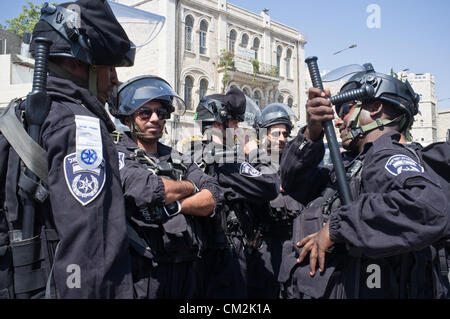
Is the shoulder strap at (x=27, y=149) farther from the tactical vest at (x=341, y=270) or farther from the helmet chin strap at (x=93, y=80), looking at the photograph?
the tactical vest at (x=341, y=270)

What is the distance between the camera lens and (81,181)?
1.57 meters

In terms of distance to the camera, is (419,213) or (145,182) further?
(145,182)

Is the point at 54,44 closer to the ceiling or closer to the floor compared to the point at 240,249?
closer to the ceiling

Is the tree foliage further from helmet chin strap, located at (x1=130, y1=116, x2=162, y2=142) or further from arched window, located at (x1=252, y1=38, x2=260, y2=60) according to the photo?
helmet chin strap, located at (x1=130, y1=116, x2=162, y2=142)

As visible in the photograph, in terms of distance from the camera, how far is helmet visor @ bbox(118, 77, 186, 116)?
294 cm

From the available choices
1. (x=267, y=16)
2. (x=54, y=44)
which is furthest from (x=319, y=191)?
(x=267, y=16)

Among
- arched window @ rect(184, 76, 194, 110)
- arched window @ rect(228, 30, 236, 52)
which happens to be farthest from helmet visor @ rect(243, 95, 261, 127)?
arched window @ rect(228, 30, 236, 52)

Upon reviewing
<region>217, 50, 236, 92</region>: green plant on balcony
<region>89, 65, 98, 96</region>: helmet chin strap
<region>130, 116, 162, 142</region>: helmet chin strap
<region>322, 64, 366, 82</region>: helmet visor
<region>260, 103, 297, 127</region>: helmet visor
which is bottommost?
<region>130, 116, 162, 142</region>: helmet chin strap

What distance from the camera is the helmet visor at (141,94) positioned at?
9.65ft

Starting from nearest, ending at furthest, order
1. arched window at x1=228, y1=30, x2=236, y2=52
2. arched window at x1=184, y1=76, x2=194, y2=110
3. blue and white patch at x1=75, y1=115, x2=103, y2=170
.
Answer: blue and white patch at x1=75, y1=115, x2=103, y2=170
arched window at x1=184, y1=76, x2=194, y2=110
arched window at x1=228, y1=30, x2=236, y2=52

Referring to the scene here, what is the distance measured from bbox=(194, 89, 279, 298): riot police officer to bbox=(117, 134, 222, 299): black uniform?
36cm

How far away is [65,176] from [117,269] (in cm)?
47
